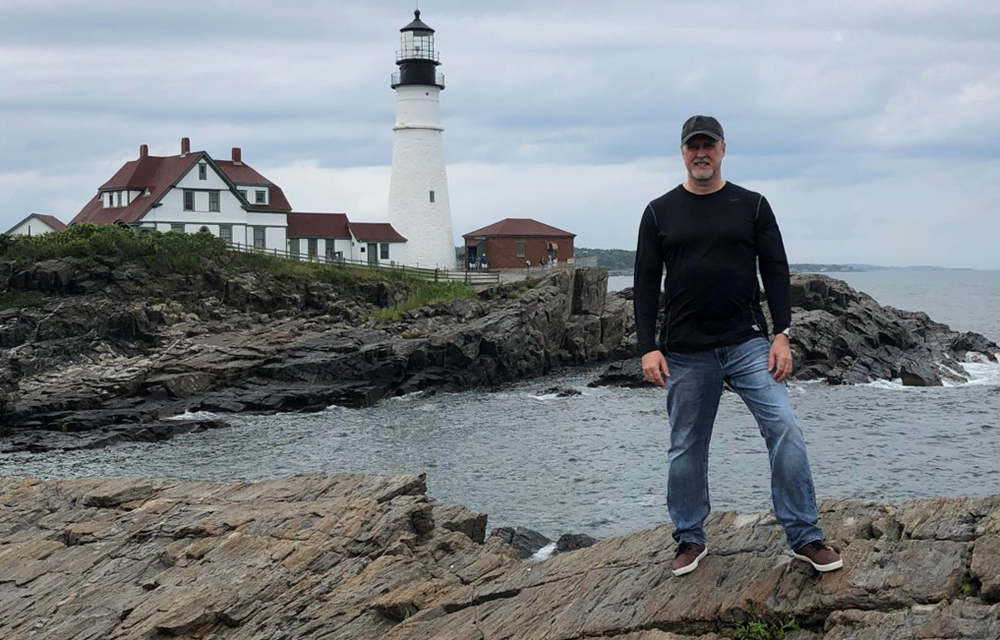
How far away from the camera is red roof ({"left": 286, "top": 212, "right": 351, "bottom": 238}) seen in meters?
69.9

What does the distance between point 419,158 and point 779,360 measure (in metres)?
61.4

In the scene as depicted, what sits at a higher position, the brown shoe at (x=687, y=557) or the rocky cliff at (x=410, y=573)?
the brown shoe at (x=687, y=557)

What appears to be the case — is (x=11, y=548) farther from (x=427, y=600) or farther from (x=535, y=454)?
(x=535, y=454)

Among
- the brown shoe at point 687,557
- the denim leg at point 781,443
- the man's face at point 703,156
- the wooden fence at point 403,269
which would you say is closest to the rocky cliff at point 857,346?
the wooden fence at point 403,269

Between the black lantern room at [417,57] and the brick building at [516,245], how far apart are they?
10.9m

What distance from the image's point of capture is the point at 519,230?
247 feet

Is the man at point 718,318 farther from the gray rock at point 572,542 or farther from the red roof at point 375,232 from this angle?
the red roof at point 375,232

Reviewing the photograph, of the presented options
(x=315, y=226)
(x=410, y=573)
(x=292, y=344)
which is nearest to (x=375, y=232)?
(x=315, y=226)

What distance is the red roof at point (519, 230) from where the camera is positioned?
74938 mm

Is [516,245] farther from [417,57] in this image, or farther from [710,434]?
Result: [710,434]

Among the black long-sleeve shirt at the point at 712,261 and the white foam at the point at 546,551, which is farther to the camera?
the white foam at the point at 546,551

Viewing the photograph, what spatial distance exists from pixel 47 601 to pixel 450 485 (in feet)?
Result: 51.9

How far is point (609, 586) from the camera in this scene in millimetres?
9320

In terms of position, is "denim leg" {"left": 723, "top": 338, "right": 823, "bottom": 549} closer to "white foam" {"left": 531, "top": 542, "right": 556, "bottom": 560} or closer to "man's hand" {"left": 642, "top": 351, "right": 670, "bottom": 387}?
"man's hand" {"left": 642, "top": 351, "right": 670, "bottom": 387}
